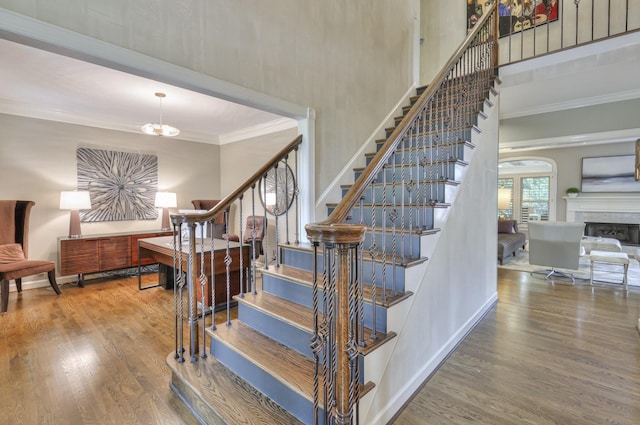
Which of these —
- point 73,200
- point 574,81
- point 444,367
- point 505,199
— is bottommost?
point 444,367

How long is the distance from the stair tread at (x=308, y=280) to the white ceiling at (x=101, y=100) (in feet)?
8.51

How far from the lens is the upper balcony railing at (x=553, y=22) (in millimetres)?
3783

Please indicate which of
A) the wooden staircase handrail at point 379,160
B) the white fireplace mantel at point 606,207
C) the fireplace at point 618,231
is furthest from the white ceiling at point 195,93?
the fireplace at point 618,231

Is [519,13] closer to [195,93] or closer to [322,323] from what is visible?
[195,93]

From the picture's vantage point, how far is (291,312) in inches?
79.0

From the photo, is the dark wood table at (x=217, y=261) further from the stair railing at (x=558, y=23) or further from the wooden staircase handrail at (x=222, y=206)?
the stair railing at (x=558, y=23)

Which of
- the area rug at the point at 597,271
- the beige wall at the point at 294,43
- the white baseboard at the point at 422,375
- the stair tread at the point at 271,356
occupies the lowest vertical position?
the white baseboard at the point at 422,375

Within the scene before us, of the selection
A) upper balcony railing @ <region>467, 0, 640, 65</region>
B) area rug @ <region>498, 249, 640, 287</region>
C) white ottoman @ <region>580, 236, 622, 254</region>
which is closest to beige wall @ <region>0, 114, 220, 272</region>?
upper balcony railing @ <region>467, 0, 640, 65</region>

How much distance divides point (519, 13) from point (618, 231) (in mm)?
5748

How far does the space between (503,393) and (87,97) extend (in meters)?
5.37

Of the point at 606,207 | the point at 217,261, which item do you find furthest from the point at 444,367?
the point at 606,207

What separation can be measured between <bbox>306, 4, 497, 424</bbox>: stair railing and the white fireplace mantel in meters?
5.52

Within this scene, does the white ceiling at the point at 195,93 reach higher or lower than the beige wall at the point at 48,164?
higher

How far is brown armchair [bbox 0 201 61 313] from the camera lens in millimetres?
3562
